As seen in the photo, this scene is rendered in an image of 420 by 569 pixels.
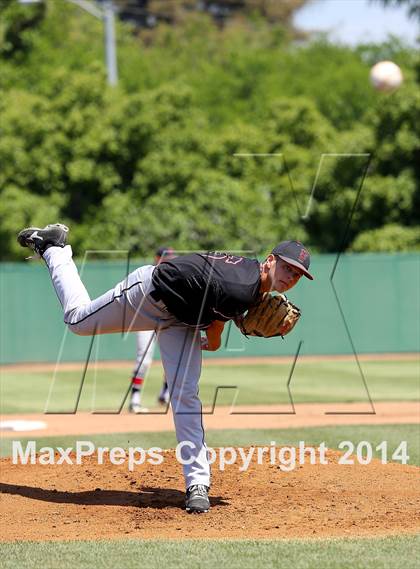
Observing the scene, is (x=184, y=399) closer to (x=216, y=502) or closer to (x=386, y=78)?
(x=216, y=502)

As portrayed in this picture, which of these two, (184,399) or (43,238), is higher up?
(43,238)

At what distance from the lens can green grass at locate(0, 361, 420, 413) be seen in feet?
42.7

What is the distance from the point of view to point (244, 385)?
15078 millimetres

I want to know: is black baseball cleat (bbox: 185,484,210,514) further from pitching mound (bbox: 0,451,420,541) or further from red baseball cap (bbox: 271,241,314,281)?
red baseball cap (bbox: 271,241,314,281)

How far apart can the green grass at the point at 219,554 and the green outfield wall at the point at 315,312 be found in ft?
49.4

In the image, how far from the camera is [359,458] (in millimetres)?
7594

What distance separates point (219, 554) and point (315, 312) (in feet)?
51.7

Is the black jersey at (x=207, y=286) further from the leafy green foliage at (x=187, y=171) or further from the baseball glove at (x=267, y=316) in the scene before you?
the leafy green foliage at (x=187, y=171)

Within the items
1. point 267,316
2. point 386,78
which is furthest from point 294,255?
point 386,78

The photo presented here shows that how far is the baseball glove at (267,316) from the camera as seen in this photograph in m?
5.72

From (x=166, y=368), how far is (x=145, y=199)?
19211mm

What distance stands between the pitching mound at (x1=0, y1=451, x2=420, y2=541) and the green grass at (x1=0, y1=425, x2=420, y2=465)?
1.24 meters

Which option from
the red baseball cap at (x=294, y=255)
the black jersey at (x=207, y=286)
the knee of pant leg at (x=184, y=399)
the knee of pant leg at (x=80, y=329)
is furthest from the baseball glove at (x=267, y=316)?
the knee of pant leg at (x=80, y=329)

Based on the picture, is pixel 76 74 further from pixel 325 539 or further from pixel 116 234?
pixel 325 539
